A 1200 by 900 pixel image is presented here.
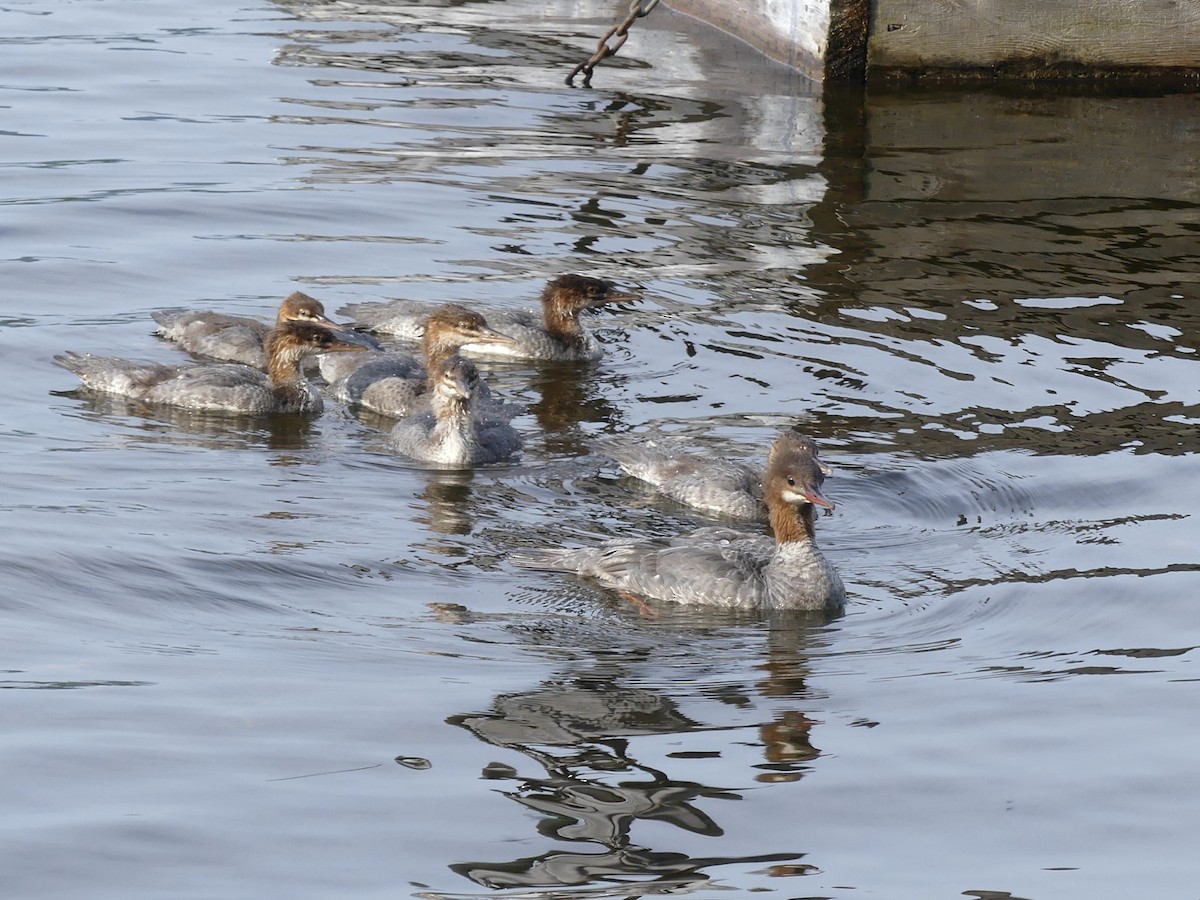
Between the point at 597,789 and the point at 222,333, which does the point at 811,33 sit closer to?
the point at 222,333

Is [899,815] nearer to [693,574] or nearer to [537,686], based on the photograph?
[537,686]

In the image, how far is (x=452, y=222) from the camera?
14.0 metres

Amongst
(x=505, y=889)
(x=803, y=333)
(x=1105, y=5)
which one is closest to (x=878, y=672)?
(x=505, y=889)

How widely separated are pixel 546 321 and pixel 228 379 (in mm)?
2222

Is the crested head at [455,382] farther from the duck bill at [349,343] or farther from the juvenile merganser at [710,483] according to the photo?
the juvenile merganser at [710,483]

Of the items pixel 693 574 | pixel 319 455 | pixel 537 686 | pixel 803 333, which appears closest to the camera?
pixel 537 686

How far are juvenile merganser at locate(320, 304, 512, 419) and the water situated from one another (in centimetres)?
25

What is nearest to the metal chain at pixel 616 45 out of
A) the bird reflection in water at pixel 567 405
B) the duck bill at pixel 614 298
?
the duck bill at pixel 614 298

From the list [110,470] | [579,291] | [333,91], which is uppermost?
[333,91]

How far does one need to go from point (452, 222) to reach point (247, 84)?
18.3ft

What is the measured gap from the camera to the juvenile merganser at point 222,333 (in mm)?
11211

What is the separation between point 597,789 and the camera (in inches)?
230

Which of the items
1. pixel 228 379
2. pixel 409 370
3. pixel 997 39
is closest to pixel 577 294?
pixel 409 370

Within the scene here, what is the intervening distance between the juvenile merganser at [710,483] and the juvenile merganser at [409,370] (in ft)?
4.72
